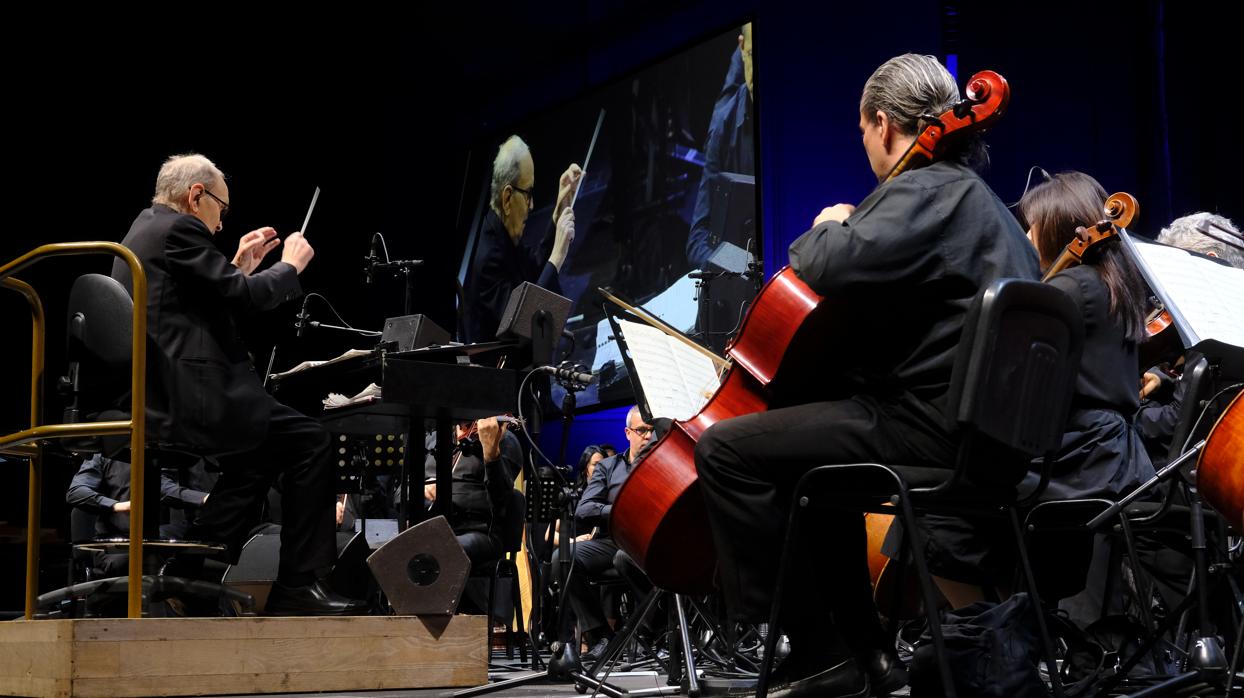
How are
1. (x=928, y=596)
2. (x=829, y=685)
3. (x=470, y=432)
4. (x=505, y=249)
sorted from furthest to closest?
(x=505, y=249)
(x=470, y=432)
(x=829, y=685)
(x=928, y=596)

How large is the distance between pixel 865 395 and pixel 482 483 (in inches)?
160

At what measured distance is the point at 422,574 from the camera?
11.8 ft

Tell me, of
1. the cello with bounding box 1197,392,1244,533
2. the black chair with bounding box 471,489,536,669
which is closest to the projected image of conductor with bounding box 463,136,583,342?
the black chair with bounding box 471,489,536,669

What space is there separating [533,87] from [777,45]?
3327 mm

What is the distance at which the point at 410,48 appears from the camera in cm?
1082

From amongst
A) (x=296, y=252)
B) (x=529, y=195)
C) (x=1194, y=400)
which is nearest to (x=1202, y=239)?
(x=1194, y=400)

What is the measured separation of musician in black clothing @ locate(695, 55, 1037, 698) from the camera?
2.20 m

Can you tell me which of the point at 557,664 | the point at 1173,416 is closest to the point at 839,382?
the point at 557,664

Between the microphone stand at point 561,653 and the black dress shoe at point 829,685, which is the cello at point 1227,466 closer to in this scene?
the black dress shoe at point 829,685

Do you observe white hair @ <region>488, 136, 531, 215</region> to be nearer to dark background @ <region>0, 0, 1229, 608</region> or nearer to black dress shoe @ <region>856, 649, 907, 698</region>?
dark background @ <region>0, 0, 1229, 608</region>

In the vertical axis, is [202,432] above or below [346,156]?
below

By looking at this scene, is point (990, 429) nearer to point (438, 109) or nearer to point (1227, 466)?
point (1227, 466)

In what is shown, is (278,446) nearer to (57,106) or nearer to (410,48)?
(57,106)

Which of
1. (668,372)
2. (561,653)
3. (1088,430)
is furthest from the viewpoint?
(561,653)
